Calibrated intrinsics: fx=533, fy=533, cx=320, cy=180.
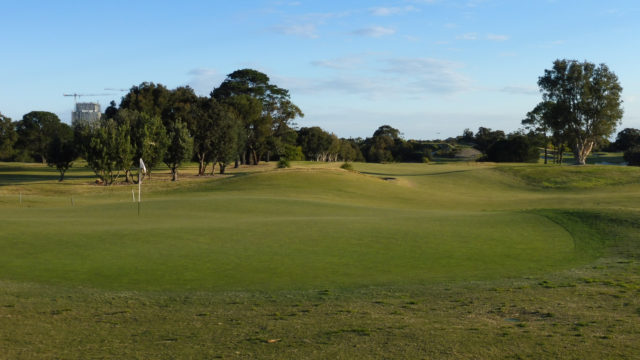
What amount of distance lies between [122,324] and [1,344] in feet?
6.30

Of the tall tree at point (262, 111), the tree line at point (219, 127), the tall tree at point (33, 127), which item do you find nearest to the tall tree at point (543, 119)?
A: the tree line at point (219, 127)

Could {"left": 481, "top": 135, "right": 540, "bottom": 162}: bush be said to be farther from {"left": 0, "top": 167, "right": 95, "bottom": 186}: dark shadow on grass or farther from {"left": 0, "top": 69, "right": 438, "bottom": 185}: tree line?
{"left": 0, "top": 167, "right": 95, "bottom": 186}: dark shadow on grass

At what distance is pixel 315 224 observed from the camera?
23.1 m

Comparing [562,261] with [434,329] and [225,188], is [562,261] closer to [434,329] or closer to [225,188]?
[434,329]

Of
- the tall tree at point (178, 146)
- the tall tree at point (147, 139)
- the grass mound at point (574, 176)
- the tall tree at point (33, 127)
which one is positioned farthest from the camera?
the tall tree at point (33, 127)

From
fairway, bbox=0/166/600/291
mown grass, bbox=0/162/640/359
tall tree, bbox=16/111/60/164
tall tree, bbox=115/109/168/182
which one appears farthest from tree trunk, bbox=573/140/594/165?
tall tree, bbox=16/111/60/164

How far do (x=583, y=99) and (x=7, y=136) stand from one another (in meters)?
109

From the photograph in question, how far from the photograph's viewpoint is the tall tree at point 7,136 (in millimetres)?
110419

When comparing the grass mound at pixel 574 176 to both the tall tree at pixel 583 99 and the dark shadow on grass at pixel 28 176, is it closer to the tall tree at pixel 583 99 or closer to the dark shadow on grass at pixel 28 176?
the tall tree at pixel 583 99

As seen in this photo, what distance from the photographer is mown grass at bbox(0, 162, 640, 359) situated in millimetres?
8578

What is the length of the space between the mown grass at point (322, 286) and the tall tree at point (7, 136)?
325 ft

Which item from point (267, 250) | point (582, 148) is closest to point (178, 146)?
point (267, 250)

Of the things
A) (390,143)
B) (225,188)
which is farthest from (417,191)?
(390,143)

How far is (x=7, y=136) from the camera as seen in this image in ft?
367
